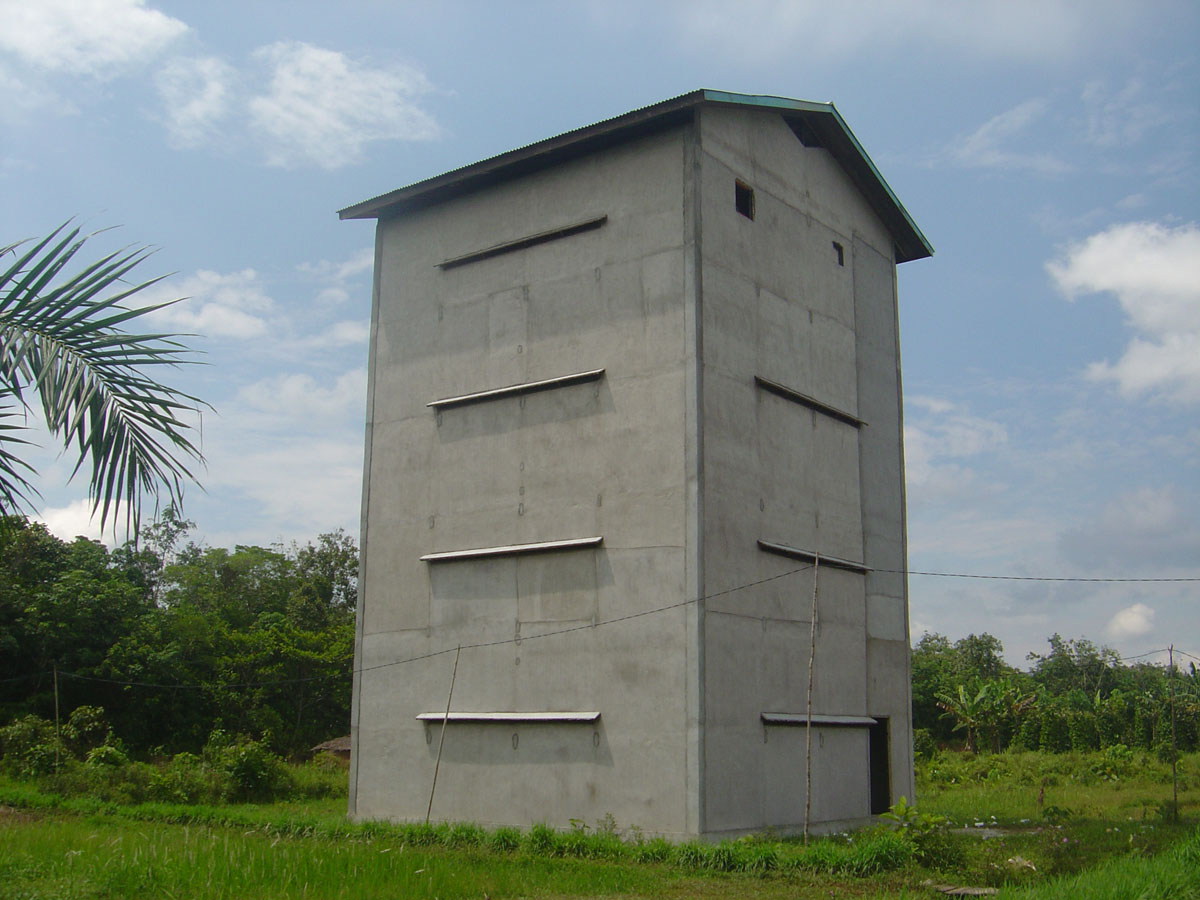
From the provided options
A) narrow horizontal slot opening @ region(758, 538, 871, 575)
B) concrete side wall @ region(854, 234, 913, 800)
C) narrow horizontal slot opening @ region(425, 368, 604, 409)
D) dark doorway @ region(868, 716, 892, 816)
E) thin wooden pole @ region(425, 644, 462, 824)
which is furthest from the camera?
concrete side wall @ region(854, 234, 913, 800)

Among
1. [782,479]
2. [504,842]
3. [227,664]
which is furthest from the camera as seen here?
[227,664]

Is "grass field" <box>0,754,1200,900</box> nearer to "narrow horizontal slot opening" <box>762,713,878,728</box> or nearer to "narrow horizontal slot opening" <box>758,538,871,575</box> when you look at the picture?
"narrow horizontal slot opening" <box>762,713,878,728</box>

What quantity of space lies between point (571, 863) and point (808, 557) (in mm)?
6921

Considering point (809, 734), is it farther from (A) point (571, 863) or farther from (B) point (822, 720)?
(A) point (571, 863)

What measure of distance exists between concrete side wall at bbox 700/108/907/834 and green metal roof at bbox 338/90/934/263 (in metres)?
0.38

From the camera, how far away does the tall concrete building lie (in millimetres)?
16328

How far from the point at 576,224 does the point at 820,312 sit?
15.9 ft

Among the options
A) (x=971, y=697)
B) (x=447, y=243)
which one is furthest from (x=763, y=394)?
(x=971, y=697)

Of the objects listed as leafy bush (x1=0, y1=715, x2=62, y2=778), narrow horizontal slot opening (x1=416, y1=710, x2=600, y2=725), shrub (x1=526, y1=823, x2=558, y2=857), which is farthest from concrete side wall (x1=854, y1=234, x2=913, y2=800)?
leafy bush (x1=0, y1=715, x2=62, y2=778)

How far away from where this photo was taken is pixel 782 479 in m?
18.3

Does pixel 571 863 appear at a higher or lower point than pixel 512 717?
lower

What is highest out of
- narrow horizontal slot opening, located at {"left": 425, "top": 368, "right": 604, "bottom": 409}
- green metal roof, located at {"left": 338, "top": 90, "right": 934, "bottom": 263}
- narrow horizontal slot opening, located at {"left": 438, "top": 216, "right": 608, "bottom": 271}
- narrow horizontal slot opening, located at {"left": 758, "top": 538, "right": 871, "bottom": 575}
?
green metal roof, located at {"left": 338, "top": 90, "right": 934, "bottom": 263}

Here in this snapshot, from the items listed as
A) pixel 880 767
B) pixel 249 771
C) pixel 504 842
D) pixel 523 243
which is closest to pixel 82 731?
pixel 249 771

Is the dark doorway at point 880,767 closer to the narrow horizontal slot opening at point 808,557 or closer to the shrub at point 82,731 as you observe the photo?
the narrow horizontal slot opening at point 808,557
